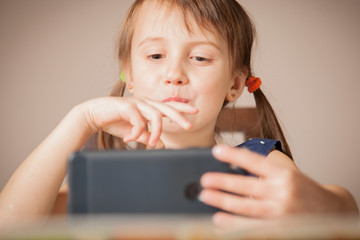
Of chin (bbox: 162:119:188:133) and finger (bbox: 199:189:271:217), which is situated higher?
finger (bbox: 199:189:271:217)

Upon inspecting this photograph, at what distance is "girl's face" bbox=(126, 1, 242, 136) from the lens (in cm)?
76

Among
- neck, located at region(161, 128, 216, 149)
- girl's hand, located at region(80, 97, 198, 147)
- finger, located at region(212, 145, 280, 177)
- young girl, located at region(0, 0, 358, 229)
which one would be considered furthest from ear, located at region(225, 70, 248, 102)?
finger, located at region(212, 145, 280, 177)

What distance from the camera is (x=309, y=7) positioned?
1.63m

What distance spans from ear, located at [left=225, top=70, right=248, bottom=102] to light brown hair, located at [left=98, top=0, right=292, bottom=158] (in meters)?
0.02

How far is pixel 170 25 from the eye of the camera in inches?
31.1

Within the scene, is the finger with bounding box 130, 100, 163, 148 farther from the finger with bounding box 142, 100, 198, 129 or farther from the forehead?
the forehead

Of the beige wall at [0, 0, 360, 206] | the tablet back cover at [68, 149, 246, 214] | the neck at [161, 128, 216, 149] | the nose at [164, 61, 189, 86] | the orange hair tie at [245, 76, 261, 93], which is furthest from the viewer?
the beige wall at [0, 0, 360, 206]

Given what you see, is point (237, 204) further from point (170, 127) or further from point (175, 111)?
point (170, 127)

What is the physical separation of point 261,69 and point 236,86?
714 mm

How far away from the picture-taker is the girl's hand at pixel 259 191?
0.40 metres

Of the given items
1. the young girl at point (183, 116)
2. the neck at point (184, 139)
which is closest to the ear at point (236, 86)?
the young girl at point (183, 116)

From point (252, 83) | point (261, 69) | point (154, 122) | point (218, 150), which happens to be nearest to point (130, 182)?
point (218, 150)

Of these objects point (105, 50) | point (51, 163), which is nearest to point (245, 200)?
point (51, 163)

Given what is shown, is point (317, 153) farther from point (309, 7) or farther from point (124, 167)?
point (124, 167)
